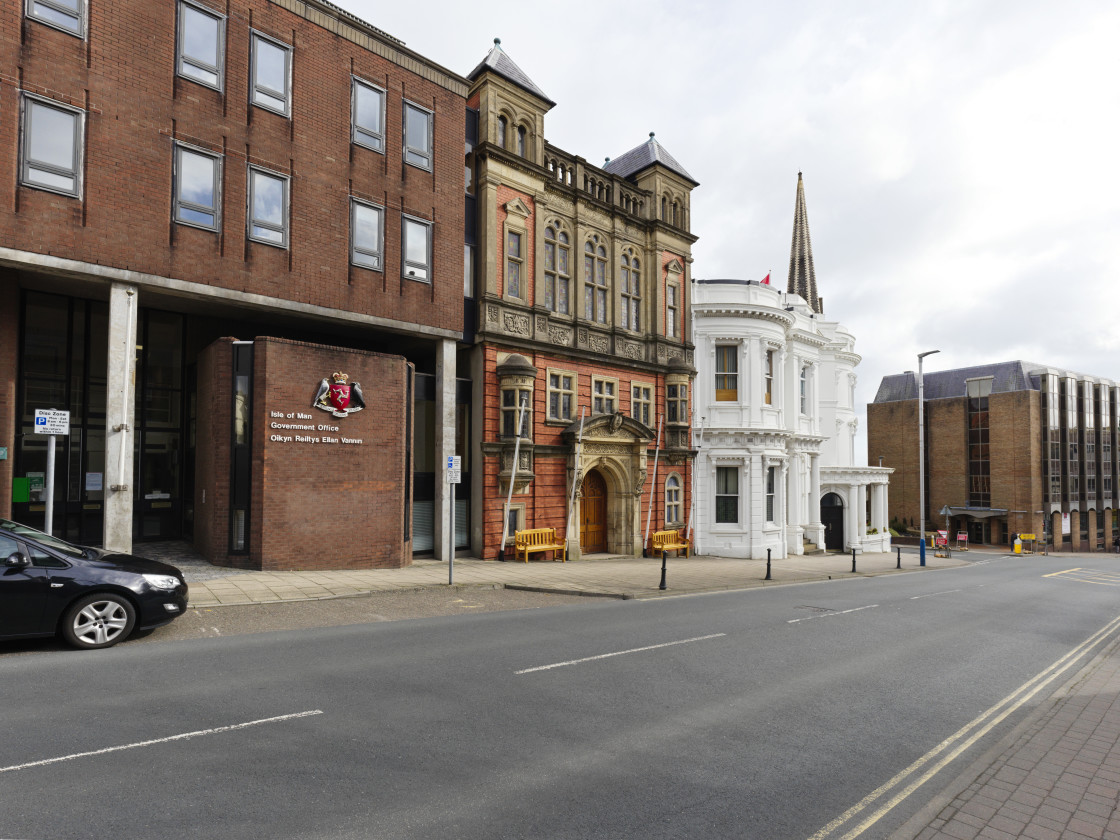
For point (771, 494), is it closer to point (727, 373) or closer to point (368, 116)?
point (727, 373)

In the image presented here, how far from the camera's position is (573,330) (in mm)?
23016

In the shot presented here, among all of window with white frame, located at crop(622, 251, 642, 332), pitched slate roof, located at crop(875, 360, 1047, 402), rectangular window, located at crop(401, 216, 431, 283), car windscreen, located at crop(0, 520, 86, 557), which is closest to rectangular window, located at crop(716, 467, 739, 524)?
window with white frame, located at crop(622, 251, 642, 332)

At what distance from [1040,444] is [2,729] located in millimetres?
70567

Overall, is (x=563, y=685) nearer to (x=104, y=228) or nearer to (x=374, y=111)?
(x=104, y=228)

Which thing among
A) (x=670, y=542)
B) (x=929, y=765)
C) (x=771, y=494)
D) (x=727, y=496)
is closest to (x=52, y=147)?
(x=929, y=765)

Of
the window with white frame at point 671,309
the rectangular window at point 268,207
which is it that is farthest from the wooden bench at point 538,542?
the rectangular window at point 268,207

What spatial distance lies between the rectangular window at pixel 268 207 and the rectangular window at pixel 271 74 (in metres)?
1.74

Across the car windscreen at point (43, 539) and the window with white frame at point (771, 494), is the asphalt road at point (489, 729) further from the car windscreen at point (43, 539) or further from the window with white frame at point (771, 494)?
the window with white frame at point (771, 494)

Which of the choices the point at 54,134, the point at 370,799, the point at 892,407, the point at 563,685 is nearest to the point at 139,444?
the point at 54,134

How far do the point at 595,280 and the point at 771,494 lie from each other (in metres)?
11.9

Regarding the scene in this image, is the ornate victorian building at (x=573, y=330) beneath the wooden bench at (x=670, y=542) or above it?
above

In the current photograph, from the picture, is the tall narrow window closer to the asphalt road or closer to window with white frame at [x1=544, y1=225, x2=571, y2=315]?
window with white frame at [x1=544, y1=225, x2=571, y2=315]

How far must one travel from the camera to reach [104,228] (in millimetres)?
13875

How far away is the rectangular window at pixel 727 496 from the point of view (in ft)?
89.1
